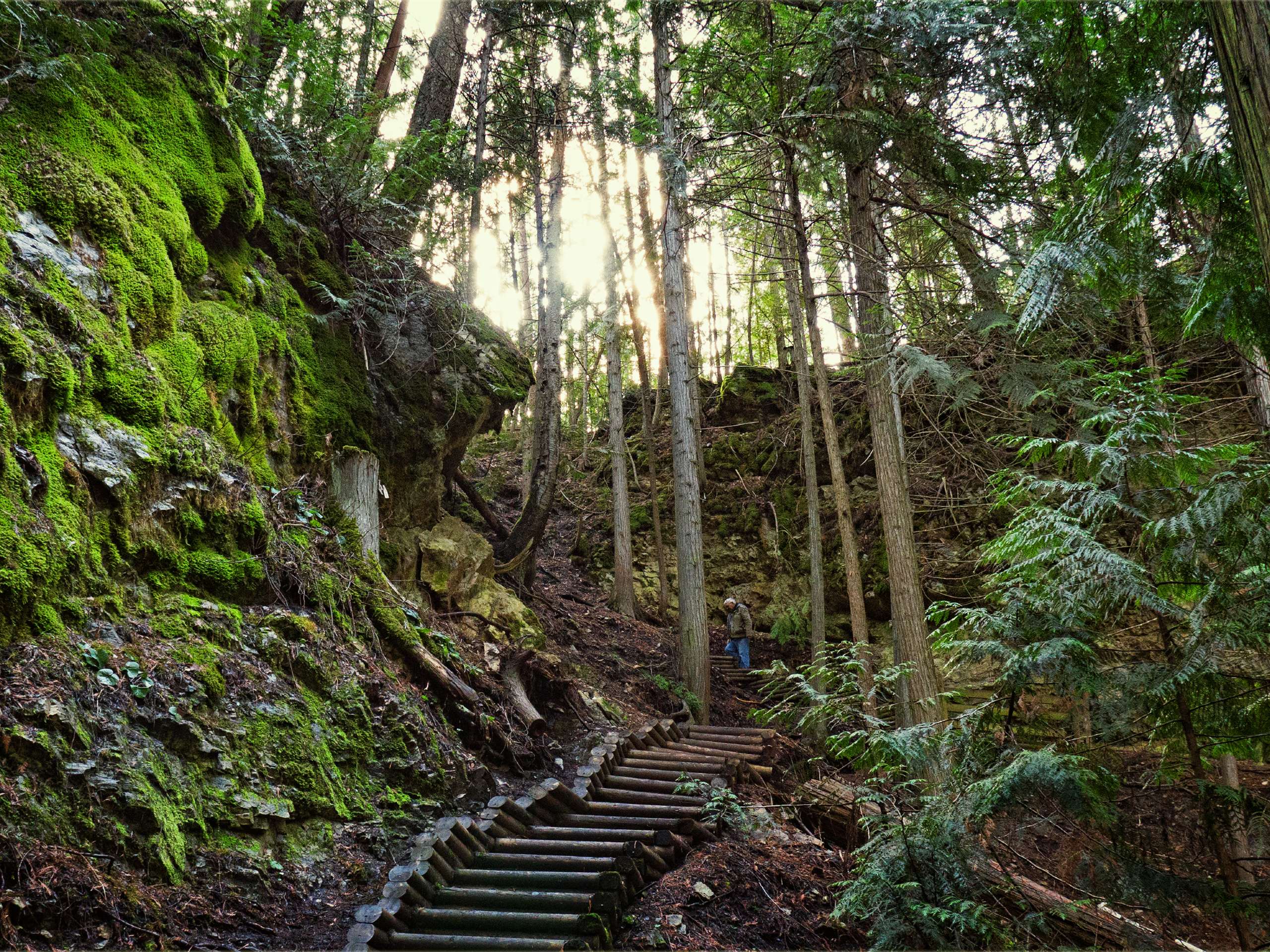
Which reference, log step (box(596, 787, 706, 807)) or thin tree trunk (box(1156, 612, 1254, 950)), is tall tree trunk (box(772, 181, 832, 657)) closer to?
log step (box(596, 787, 706, 807))

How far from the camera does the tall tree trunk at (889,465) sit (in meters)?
6.98

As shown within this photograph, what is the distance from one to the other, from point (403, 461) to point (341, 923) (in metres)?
6.38

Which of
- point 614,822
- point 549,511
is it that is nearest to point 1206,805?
point 614,822

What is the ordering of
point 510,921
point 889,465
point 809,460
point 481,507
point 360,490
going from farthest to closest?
point 809,460 < point 481,507 < point 360,490 < point 889,465 < point 510,921

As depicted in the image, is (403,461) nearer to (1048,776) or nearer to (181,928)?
(181,928)

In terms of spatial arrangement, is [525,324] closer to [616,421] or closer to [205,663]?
[616,421]

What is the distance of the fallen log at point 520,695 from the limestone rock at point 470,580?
3.11 feet

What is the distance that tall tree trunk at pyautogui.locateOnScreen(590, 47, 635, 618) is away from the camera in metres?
14.2

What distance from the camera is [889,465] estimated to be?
7.62 metres

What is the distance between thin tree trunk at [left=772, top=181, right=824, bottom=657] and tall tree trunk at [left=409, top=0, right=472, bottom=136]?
19.0ft

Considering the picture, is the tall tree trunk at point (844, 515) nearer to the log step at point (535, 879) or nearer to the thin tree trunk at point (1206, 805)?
the log step at point (535, 879)

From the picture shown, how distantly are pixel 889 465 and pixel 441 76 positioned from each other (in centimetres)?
980

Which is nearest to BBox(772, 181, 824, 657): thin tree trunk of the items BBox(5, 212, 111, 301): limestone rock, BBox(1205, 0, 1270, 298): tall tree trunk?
BBox(1205, 0, 1270, 298): tall tree trunk

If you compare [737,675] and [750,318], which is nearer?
[737,675]
